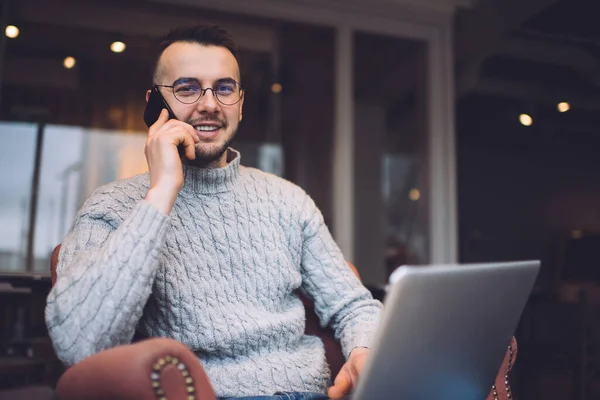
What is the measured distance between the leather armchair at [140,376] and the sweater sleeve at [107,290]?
11cm

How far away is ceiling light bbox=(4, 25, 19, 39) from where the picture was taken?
11.5 feet

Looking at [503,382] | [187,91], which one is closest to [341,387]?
[503,382]

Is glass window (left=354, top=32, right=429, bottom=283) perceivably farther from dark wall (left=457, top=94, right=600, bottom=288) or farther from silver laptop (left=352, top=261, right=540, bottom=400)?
silver laptop (left=352, top=261, right=540, bottom=400)

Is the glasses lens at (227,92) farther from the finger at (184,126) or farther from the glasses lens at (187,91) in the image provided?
the finger at (184,126)

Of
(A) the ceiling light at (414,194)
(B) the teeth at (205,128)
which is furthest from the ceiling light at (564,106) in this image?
(B) the teeth at (205,128)

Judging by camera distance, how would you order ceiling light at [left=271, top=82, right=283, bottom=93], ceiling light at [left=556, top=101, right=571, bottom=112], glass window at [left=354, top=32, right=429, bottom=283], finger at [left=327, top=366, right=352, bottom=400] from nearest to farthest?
finger at [left=327, top=366, right=352, bottom=400] < ceiling light at [left=556, top=101, right=571, bottom=112] < glass window at [left=354, top=32, right=429, bottom=283] < ceiling light at [left=271, top=82, right=283, bottom=93]

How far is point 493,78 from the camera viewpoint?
3891mm

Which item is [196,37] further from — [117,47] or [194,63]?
[117,47]

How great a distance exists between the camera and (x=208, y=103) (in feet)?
4.84

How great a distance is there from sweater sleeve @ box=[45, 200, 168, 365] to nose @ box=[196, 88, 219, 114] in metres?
0.40

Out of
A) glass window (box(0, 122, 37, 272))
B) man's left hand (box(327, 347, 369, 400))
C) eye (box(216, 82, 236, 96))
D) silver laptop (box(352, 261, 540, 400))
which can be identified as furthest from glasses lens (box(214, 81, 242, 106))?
glass window (box(0, 122, 37, 272))

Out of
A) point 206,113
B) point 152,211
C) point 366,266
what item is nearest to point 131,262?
point 152,211

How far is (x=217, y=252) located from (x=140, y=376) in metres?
0.60

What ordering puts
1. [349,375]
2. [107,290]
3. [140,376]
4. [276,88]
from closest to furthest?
[140,376] → [107,290] → [349,375] → [276,88]
